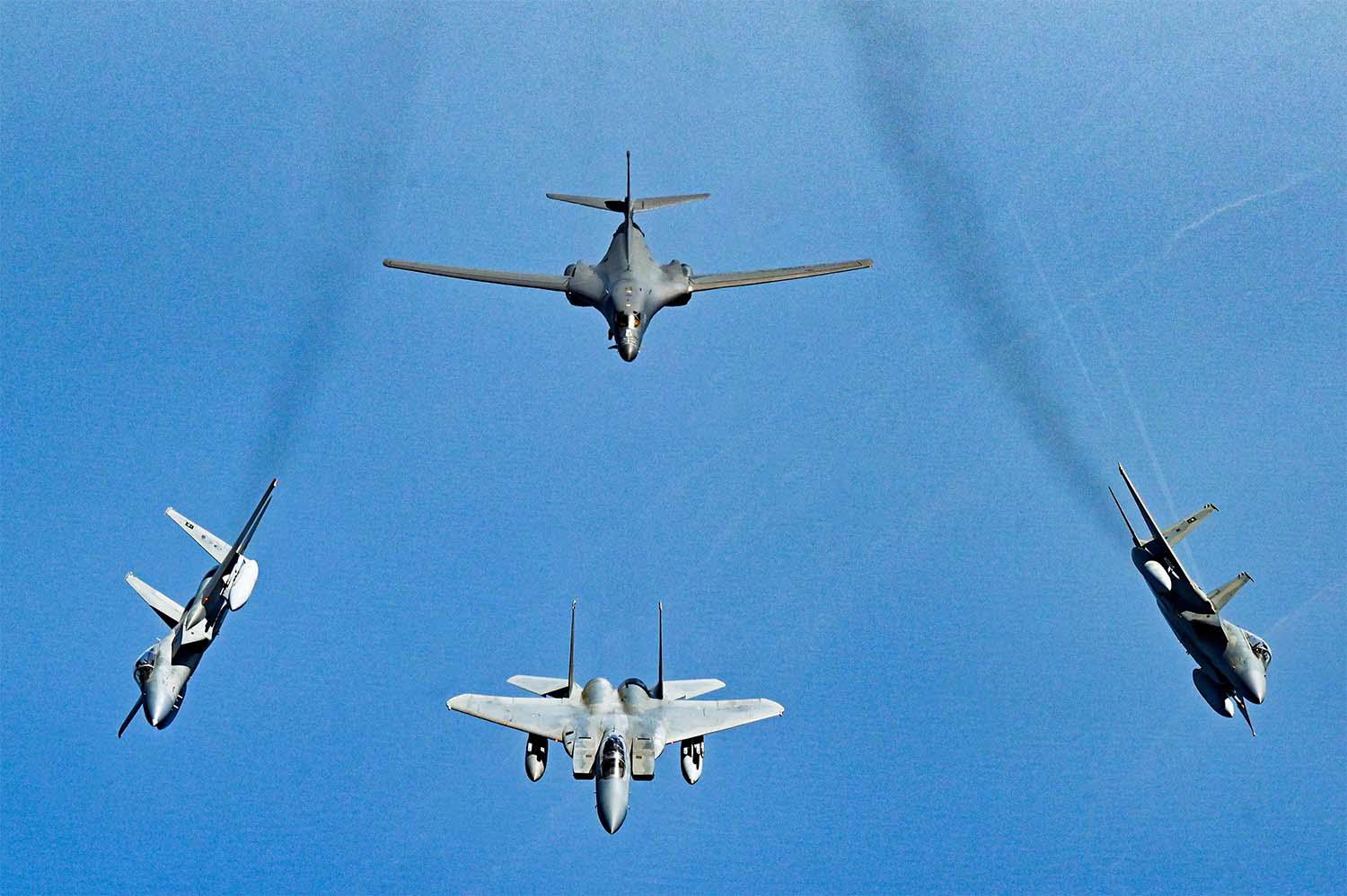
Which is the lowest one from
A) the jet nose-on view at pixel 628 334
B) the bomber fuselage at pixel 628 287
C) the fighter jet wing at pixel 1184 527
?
the fighter jet wing at pixel 1184 527

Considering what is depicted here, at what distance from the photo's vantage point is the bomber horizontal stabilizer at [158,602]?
46.4 m

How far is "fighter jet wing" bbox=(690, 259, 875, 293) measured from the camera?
166 ft

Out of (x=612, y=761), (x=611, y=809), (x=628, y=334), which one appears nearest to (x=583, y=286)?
(x=628, y=334)

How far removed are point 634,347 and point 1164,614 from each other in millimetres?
20156

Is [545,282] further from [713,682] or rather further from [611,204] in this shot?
[713,682]

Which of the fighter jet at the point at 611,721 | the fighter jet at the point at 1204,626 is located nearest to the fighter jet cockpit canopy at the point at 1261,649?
the fighter jet at the point at 1204,626

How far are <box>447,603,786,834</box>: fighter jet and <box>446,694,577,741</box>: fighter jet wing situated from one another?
1.1 inches

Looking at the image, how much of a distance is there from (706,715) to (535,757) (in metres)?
5.78

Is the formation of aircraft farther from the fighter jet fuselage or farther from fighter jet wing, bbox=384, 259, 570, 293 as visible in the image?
fighter jet wing, bbox=384, 259, 570, 293

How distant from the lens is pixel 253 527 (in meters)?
46.2

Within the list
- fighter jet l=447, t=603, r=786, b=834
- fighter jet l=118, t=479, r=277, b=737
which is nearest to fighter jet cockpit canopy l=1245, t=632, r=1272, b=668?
fighter jet l=447, t=603, r=786, b=834

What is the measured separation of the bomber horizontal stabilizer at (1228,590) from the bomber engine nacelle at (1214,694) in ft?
8.69

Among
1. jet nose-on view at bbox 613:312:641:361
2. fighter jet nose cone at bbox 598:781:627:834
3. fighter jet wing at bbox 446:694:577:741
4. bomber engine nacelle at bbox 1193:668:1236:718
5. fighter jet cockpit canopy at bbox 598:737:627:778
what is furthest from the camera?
jet nose-on view at bbox 613:312:641:361

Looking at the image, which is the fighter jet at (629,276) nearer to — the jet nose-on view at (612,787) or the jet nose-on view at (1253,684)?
the jet nose-on view at (612,787)
